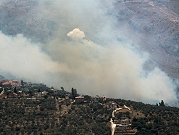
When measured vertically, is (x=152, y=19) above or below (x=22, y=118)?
above

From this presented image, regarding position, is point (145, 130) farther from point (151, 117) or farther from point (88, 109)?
point (88, 109)

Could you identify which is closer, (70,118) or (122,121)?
(122,121)

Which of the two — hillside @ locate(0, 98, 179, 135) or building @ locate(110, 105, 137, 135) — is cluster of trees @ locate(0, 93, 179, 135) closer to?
hillside @ locate(0, 98, 179, 135)

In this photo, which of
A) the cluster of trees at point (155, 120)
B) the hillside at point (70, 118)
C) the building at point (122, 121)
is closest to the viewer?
the hillside at point (70, 118)

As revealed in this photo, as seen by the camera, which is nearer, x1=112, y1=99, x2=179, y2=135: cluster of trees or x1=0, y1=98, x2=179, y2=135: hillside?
x1=0, y1=98, x2=179, y2=135: hillside

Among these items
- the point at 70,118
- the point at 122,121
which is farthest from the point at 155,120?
the point at 70,118

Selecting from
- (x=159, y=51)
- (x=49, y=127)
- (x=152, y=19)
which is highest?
(x=152, y=19)

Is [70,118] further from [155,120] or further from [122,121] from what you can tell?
[155,120]

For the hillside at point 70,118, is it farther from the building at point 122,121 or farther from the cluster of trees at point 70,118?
the building at point 122,121

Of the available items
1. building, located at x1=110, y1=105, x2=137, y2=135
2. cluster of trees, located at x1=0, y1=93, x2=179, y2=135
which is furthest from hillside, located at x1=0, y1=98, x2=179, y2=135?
building, located at x1=110, y1=105, x2=137, y2=135

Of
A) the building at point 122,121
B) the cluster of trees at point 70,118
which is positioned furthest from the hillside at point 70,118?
the building at point 122,121

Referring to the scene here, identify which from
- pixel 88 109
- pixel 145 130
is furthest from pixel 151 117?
pixel 88 109
